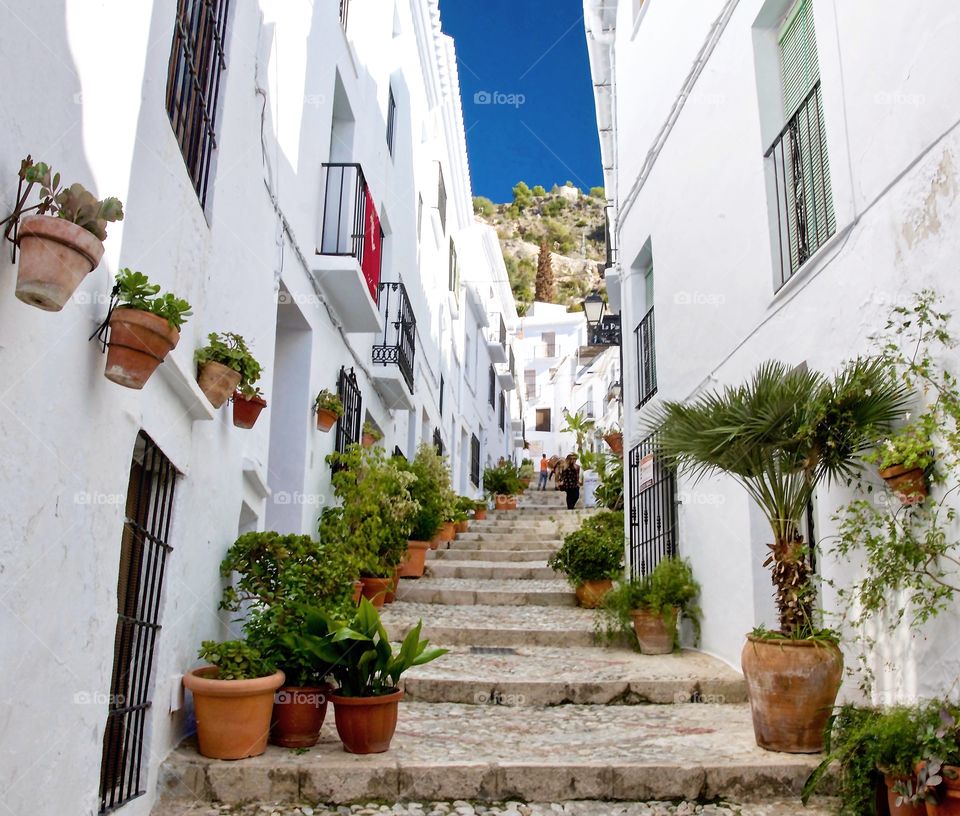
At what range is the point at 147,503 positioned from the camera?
4465 mm

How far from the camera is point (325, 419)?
8102 millimetres

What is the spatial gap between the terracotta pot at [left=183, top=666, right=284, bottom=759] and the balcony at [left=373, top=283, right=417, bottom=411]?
650cm

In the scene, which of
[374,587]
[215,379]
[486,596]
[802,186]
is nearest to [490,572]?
[486,596]

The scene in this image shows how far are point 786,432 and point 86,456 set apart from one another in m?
3.51

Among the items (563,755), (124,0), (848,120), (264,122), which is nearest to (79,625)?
(124,0)

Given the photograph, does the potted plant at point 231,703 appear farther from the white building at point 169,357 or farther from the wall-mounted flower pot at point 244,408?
the wall-mounted flower pot at point 244,408

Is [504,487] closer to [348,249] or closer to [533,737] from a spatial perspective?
[348,249]

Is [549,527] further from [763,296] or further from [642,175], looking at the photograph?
[763,296]

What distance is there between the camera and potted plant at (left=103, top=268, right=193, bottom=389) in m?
3.30

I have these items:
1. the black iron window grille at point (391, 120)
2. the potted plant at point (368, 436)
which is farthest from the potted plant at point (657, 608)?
the black iron window grille at point (391, 120)

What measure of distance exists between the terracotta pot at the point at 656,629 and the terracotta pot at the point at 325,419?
3235mm

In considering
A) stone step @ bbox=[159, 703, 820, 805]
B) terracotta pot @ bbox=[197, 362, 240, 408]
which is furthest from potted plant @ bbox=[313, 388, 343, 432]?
stone step @ bbox=[159, 703, 820, 805]

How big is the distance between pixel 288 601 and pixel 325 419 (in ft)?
9.74

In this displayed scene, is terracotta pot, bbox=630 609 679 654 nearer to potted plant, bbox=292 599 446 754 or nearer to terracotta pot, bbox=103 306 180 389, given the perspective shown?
potted plant, bbox=292 599 446 754
